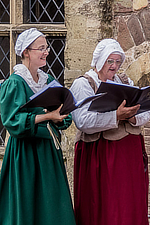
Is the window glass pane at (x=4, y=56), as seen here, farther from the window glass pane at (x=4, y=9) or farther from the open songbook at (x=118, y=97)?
the open songbook at (x=118, y=97)

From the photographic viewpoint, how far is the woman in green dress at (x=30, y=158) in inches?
100

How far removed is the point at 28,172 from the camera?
8.55 ft

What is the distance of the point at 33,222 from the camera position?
8.48ft

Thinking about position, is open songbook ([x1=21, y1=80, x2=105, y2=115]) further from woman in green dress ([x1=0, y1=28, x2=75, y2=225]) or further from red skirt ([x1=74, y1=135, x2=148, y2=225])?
red skirt ([x1=74, y1=135, x2=148, y2=225])

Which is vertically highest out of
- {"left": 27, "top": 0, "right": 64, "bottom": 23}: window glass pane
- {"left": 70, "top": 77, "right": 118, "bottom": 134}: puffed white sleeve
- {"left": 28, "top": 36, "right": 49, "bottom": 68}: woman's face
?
{"left": 27, "top": 0, "right": 64, "bottom": 23}: window glass pane

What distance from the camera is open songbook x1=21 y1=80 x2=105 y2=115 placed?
7.75 ft

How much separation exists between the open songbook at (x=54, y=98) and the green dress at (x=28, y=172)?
15 cm

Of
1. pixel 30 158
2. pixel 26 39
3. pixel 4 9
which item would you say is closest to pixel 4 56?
pixel 4 9

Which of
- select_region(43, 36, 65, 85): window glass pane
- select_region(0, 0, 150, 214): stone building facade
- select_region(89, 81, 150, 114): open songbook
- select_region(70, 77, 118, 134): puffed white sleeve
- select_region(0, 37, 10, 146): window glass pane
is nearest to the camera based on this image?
select_region(89, 81, 150, 114): open songbook

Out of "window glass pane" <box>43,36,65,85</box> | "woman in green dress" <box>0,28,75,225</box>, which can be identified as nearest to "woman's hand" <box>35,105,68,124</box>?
"woman in green dress" <box>0,28,75,225</box>

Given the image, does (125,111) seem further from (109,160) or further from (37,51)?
(37,51)

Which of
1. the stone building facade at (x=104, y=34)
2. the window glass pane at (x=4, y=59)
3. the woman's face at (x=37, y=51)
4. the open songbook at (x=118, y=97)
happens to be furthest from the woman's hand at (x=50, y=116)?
the window glass pane at (x=4, y=59)

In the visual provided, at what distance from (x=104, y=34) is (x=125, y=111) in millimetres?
1611

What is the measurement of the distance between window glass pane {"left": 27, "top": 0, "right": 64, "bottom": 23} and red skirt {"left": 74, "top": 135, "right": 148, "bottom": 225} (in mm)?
2045
